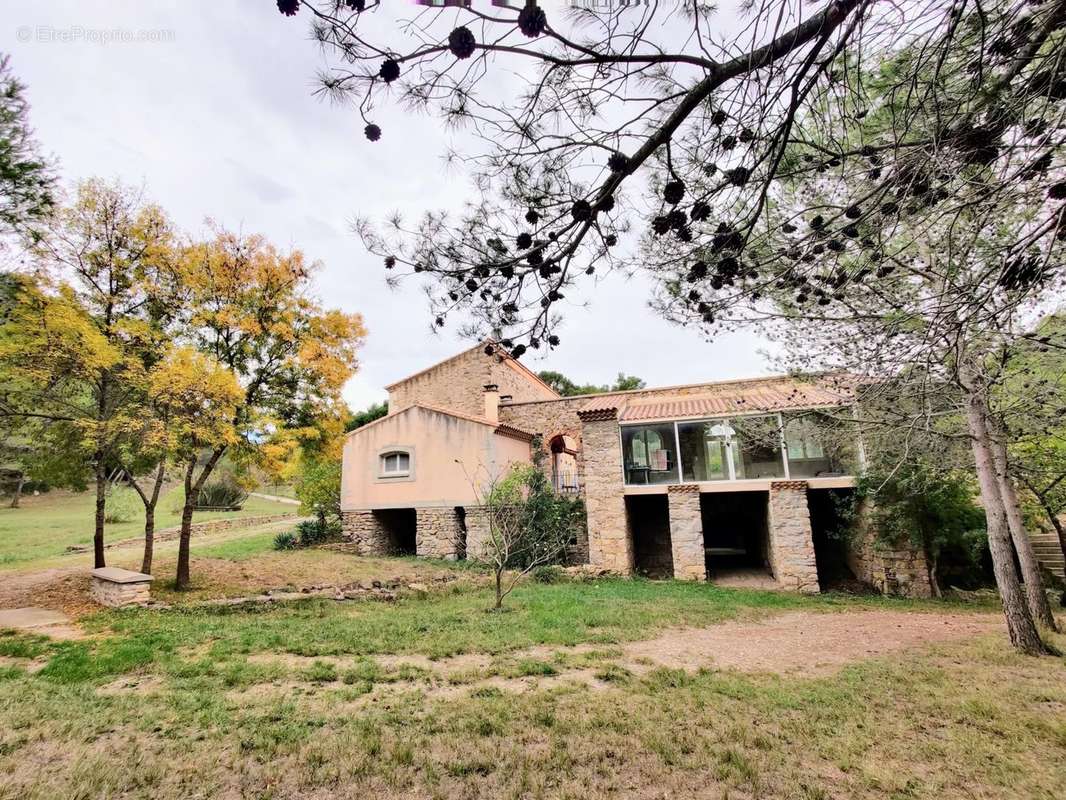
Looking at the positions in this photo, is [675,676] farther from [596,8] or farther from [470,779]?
[596,8]

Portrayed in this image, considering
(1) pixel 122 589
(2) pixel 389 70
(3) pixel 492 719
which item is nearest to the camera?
(2) pixel 389 70

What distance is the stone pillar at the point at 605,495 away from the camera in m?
13.6

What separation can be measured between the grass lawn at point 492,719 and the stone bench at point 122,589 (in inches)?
51.1

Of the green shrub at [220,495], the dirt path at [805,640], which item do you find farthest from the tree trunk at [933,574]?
the green shrub at [220,495]

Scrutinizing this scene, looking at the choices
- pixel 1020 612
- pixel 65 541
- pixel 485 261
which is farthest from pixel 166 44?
pixel 65 541

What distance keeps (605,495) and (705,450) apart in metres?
3.21

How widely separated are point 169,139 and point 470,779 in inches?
278

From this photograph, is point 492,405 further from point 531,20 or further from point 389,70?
point 531,20

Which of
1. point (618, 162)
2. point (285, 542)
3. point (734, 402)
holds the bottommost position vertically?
point (285, 542)

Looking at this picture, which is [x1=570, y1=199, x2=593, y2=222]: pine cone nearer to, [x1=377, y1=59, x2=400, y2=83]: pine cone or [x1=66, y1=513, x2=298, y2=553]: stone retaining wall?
[x1=377, y1=59, x2=400, y2=83]: pine cone

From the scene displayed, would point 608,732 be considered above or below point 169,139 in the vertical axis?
below

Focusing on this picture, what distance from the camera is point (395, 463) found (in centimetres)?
1703

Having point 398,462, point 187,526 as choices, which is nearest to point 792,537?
point 398,462

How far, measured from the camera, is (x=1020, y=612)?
6316mm
